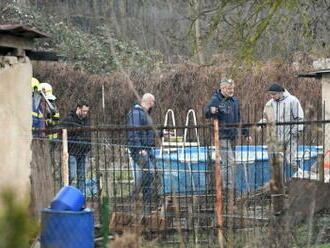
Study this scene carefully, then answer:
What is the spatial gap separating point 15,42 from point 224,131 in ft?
12.9

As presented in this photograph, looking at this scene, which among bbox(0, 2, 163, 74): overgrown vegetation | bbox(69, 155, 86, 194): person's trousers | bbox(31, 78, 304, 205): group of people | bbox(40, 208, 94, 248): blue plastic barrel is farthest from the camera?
bbox(0, 2, 163, 74): overgrown vegetation

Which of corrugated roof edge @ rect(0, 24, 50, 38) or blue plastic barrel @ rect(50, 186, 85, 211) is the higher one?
corrugated roof edge @ rect(0, 24, 50, 38)

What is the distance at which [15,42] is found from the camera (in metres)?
6.56

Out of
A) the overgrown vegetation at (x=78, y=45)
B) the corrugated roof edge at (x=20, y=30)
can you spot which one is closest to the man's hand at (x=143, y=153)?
the corrugated roof edge at (x=20, y=30)

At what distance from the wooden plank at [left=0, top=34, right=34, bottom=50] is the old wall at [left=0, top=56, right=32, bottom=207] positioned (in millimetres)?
122

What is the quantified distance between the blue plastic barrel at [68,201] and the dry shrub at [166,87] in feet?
36.0

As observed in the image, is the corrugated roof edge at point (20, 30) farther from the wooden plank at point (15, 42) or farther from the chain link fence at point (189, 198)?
the chain link fence at point (189, 198)

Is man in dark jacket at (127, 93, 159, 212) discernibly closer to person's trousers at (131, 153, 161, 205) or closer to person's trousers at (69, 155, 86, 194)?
person's trousers at (131, 153, 161, 205)

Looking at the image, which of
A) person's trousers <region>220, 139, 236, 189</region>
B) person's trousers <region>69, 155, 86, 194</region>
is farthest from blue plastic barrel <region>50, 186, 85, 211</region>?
person's trousers <region>69, 155, 86, 194</region>

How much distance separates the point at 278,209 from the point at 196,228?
84 cm

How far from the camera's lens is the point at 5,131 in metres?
6.58

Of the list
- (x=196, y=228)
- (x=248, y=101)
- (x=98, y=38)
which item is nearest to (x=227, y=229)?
(x=196, y=228)

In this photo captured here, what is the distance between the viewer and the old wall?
259 inches

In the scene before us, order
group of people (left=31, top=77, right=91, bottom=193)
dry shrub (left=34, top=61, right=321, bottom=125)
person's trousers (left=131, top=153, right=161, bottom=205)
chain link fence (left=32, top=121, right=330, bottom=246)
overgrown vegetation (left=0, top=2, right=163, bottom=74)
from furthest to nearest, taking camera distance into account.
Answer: overgrown vegetation (left=0, top=2, right=163, bottom=74) < dry shrub (left=34, top=61, right=321, bottom=125) < group of people (left=31, top=77, right=91, bottom=193) < person's trousers (left=131, top=153, right=161, bottom=205) < chain link fence (left=32, top=121, right=330, bottom=246)
